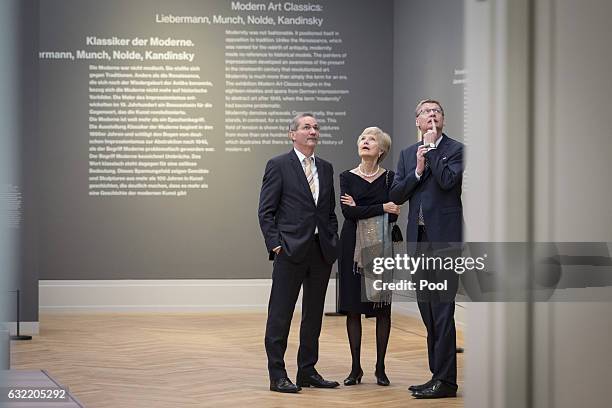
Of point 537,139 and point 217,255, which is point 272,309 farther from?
point 217,255

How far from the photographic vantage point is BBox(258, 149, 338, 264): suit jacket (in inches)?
240

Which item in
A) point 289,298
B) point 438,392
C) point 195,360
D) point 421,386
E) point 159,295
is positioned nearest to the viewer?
point 438,392

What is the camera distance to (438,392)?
19.5 feet

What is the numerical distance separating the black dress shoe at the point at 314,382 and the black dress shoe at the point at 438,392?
63 centimetres

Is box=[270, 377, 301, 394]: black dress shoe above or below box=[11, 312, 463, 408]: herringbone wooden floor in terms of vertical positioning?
above

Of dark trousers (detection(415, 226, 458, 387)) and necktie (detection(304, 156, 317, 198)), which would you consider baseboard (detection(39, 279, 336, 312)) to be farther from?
dark trousers (detection(415, 226, 458, 387))

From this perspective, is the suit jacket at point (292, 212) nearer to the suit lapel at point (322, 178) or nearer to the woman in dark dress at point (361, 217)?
the suit lapel at point (322, 178)

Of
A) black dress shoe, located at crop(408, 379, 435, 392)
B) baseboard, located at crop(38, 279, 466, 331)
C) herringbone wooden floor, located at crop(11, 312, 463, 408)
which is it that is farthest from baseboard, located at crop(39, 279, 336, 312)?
black dress shoe, located at crop(408, 379, 435, 392)

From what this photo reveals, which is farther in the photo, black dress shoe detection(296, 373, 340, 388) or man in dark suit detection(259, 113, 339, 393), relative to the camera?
black dress shoe detection(296, 373, 340, 388)

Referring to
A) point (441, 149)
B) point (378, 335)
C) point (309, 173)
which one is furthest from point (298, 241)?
point (441, 149)

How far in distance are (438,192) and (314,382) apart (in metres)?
1.51

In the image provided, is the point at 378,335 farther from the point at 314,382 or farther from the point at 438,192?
the point at 438,192

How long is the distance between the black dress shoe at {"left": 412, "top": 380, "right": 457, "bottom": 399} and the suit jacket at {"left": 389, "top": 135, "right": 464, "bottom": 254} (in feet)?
2.94

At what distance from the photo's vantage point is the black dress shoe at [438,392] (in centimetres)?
593
